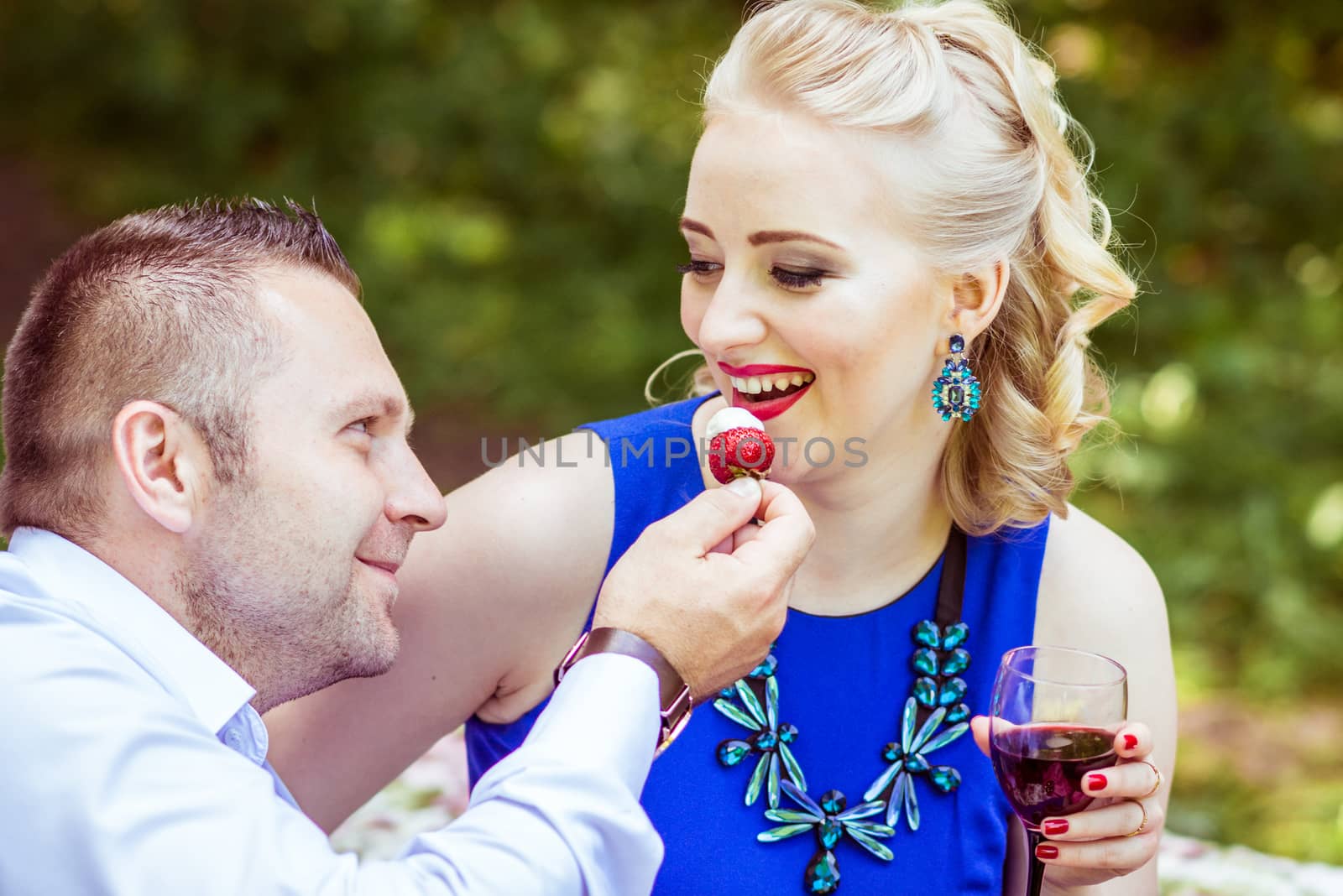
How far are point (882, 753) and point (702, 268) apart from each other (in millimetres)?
1017

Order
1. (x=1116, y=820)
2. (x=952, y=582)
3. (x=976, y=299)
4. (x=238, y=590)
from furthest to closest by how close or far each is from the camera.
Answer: (x=952, y=582) → (x=976, y=299) → (x=1116, y=820) → (x=238, y=590)

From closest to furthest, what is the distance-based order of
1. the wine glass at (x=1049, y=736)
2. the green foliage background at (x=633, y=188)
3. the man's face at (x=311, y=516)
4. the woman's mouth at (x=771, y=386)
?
the man's face at (x=311, y=516) → the wine glass at (x=1049, y=736) → the woman's mouth at (x=771, y=386) → the green foliage background at (x=633, y=188)

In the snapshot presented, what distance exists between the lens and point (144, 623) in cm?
185

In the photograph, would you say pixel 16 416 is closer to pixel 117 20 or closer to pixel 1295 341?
pixel 1295 341

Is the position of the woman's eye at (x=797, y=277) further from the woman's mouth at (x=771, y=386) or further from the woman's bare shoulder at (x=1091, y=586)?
the woman's bare shoulder at (x=1091, y=586)

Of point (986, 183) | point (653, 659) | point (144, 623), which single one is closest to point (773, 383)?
point (986, 183)

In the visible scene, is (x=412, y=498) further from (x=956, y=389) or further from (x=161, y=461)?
(x=956, y=389)

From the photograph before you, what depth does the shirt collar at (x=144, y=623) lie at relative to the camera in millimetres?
1834

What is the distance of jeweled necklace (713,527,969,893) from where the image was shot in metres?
2.54

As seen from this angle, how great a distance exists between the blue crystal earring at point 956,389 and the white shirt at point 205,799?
1.10 m

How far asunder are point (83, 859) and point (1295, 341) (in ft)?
23.4

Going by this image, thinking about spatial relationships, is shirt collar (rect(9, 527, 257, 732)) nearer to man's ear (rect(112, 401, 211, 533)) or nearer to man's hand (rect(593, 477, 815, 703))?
man's ear (rect(112, 401, 211, 533))

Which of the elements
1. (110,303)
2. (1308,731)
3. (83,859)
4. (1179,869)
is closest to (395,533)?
(110,303)

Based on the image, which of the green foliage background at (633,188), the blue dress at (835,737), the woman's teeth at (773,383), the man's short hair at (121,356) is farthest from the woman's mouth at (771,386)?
the green foliage background at (633,188)
